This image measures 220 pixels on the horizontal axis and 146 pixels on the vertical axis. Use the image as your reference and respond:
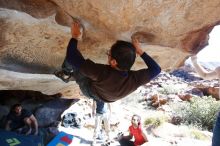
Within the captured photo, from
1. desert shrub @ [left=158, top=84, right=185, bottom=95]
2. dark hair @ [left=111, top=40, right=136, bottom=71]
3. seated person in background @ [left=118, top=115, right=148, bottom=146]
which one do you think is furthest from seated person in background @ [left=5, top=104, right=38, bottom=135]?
desert shrub @ [left=158, top=84, right=185, bottom=95]

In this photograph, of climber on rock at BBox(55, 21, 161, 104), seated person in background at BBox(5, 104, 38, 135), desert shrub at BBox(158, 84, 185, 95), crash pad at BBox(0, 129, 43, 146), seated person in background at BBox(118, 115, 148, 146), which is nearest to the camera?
climber on rock at BBox(55, 21, 161, 104)

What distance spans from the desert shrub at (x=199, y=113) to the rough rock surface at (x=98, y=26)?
1151 cm

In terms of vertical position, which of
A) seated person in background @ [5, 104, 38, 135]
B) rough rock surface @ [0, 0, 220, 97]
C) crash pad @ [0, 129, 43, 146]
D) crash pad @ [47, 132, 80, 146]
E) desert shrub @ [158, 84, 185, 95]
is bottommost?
crash pad @ [47, 132, 80, 146]

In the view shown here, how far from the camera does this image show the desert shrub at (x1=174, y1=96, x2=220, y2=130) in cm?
1642

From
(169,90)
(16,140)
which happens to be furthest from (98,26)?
(169,90)

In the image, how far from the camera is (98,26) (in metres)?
4.59

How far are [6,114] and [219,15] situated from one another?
5893 millimetres

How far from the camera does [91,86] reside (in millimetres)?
4309

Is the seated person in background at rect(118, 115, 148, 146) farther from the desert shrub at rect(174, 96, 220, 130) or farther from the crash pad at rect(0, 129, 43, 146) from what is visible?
the desert shrub at rect(174, 96, 220, 130)

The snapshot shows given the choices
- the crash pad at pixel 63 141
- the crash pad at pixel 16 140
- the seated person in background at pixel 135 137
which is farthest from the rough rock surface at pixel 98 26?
the seated person in background at pixel 135 137

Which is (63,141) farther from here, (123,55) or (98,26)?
(123,55)

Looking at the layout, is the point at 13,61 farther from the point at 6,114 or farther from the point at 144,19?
the point at 6,114

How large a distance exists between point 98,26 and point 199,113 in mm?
13487

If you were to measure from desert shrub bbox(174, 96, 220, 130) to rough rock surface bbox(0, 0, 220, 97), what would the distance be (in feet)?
37.8
